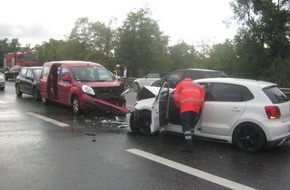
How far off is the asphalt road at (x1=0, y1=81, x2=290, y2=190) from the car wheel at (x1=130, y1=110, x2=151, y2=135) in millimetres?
255

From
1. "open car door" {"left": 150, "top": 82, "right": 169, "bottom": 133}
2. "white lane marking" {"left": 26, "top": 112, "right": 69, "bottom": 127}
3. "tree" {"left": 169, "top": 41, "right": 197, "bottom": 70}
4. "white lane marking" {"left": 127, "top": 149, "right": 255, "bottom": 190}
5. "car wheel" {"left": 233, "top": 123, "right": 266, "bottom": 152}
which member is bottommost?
"white lane marking" {"left": 127, "top": 149, "right": 255, "bottom": 190}

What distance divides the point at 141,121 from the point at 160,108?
1094mm

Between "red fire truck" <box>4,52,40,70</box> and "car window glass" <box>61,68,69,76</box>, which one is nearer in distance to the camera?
"car window glass" <box>61,68,69,76</box>

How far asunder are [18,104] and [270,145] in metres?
11.4

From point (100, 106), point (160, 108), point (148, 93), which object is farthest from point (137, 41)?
point (160, 108)

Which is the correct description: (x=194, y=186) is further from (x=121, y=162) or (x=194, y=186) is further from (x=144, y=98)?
(x=144, y=98)

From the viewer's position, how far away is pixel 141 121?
9.82 m

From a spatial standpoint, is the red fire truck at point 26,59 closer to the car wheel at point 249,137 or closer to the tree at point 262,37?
the tree at point 262,37

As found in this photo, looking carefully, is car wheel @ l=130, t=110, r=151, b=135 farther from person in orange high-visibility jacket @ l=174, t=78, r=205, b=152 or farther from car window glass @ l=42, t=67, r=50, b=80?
car window glass @ l=42, t=67, r=50, b=80

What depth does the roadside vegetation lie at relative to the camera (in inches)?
1414

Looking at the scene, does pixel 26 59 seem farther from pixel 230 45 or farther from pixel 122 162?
pixel 122 162

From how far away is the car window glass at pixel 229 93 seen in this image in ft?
27.0

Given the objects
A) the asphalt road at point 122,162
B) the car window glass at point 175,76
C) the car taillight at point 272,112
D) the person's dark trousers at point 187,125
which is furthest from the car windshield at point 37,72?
the car taillight at point 272,112

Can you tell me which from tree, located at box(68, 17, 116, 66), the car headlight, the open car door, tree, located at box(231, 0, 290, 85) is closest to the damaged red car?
the car headlight
